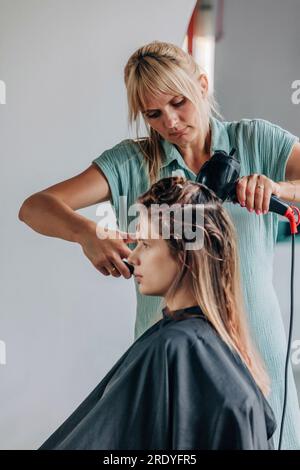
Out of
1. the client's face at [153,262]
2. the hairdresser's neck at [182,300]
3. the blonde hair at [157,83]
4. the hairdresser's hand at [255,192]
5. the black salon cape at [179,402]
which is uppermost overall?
the blonde hair at [157,83]

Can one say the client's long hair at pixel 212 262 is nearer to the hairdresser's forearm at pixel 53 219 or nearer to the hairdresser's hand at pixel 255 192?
the hairdresser's hand at pixel 255 192

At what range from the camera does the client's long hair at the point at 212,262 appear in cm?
159

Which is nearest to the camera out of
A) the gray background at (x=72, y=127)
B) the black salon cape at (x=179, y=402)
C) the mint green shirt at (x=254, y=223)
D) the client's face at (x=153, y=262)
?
the black salon cape at (x=179, y=402)

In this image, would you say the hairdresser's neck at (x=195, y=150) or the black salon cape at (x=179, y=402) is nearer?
the black salon cape at (x=179, y=402)

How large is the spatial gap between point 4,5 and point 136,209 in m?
0.71

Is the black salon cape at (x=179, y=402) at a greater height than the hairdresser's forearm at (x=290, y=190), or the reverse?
the hairdresser's forearm at (x=290, y=190)

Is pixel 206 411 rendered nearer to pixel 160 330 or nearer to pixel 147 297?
pixel 160 330

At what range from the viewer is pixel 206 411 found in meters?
1.52

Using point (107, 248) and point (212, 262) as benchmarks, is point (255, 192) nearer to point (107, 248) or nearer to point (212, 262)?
point (212, 262)

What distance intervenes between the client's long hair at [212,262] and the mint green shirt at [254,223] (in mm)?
61

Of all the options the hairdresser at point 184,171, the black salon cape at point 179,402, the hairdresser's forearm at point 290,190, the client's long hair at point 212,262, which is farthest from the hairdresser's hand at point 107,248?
the hairdresser's forearm at point 290,190

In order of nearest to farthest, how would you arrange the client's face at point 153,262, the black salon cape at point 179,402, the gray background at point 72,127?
the black salon cape at point 179,402, the client's face at point 153,262, the gray background at point 72,127

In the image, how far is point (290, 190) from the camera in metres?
1.71

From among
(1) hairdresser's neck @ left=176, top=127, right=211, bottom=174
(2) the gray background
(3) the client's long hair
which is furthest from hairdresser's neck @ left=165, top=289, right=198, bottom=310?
(1) hairdresser's neck @ left=176, top=127, right=211, bottom=174
